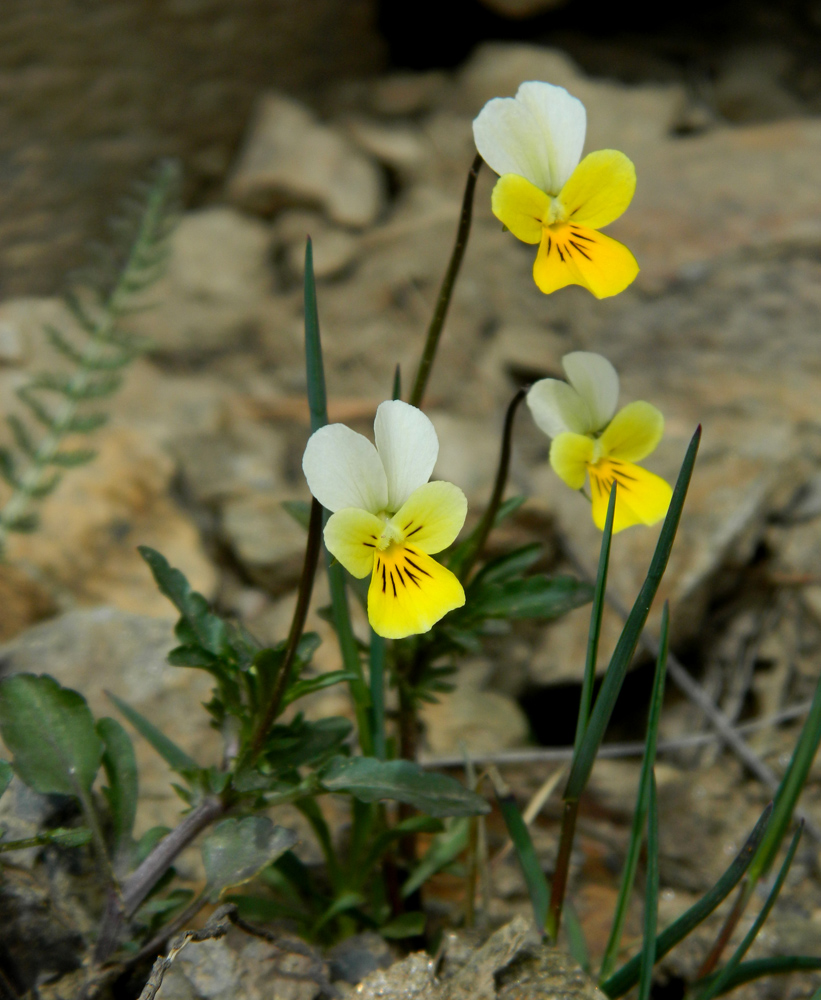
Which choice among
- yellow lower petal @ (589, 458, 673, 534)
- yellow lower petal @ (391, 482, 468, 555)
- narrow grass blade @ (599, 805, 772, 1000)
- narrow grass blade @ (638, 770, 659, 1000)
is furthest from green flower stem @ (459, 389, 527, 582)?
narrow grass blade @ (599, 805, 772, 1000)

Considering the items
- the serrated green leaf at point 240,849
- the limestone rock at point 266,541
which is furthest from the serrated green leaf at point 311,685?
the limestone rock at point 266,541

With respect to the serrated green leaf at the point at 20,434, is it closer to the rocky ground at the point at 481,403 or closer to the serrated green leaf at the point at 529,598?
the rocky ground at the point at 481,403

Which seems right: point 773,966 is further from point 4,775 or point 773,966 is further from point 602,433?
point 4,775

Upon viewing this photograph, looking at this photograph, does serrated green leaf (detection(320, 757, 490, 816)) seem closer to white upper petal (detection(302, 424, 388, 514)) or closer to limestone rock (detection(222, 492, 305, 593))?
white upper petal (detection(302, 424, 388, 514))

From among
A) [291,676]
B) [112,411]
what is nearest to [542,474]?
[112,411]

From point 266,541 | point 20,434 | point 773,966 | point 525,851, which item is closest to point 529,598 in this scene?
point 525,851

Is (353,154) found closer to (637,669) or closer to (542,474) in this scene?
(542,474)
